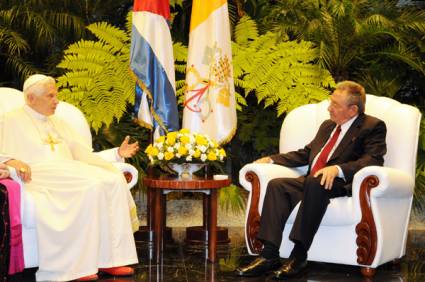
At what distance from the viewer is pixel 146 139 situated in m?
7.15

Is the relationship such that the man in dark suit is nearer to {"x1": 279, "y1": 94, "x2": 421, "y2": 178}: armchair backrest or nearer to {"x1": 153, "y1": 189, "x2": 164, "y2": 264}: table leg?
{"x1": 279, "y1": 94, "x2": 421, "y2": 178}: armchair backrest

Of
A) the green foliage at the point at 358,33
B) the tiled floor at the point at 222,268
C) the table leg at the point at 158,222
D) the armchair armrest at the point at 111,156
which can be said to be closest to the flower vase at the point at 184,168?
the table leg at the point at 158,222

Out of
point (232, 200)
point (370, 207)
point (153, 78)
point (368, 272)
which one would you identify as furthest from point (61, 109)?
point (368, 272)

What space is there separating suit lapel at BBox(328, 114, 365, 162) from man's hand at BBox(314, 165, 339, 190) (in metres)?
0.29

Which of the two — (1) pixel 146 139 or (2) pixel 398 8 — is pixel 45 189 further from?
(2) pixel 398 8

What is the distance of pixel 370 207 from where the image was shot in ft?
14.2

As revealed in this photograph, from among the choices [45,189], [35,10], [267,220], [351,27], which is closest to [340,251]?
[267,220]

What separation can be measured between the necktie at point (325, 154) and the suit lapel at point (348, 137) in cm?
7

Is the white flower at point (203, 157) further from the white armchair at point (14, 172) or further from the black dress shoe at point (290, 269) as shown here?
the black dress shoe at point (290, 269)

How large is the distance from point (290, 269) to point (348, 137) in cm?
101

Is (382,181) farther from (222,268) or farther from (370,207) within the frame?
(222,268)

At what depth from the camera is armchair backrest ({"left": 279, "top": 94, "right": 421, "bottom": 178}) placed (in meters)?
4.77

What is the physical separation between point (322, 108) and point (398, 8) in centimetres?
280

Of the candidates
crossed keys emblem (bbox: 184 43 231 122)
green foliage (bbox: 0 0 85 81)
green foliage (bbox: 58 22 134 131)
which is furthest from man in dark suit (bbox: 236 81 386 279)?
green foliage (bbox: 0 0 85 81)
